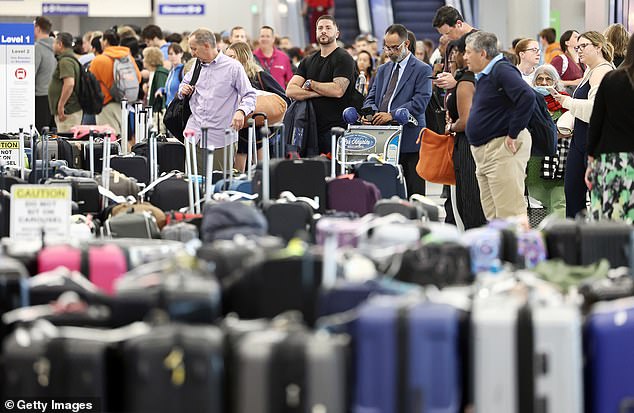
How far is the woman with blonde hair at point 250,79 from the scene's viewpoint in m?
10.5

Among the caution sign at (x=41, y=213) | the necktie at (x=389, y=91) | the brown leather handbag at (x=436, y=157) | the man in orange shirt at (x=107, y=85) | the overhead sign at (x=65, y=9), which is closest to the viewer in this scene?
the caution sign at (x=41, y=213)

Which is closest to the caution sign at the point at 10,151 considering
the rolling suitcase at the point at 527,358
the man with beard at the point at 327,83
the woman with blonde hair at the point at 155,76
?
the man with beard at the point at 327,83

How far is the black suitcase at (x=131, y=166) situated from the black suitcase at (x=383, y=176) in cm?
191

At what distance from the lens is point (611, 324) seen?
353cm

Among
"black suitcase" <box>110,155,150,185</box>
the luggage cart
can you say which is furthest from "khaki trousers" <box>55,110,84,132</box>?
"black suitcase" <box>110,155,150,185</box>

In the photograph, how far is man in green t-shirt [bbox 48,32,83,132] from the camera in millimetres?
Result: 13695

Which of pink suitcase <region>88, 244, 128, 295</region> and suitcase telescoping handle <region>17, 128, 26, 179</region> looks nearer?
pink suitcase <region>88, 244, 128, 295</region>

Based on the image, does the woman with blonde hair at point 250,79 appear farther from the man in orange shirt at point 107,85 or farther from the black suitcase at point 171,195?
the man in orange shirt at point 107,85

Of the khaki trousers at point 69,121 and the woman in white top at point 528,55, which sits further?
Answer: the khaki trousers at point 69,121

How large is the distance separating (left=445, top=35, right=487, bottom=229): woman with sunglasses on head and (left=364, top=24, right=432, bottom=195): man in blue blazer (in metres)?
0.77

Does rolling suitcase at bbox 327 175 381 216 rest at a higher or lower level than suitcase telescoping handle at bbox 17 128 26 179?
lower

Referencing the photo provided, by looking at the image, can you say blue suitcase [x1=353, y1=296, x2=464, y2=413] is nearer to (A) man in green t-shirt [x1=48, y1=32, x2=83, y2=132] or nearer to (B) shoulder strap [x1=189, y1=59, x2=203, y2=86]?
(B) shoulder strap [x1=189, y1=59, x2=203, y2=86]

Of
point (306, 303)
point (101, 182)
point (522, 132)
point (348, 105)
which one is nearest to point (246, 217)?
point (306, 303)

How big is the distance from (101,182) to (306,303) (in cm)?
377
